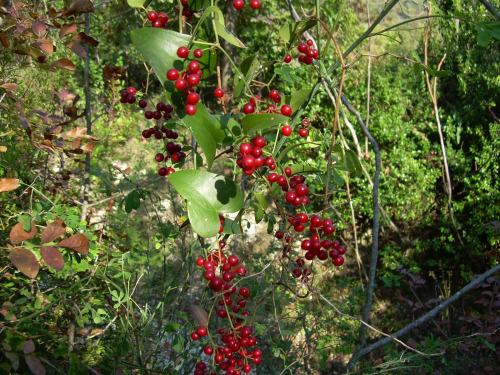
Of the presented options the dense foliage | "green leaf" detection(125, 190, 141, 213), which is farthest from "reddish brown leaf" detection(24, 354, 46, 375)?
"green leaf" detection(125, 190, 141, 213)

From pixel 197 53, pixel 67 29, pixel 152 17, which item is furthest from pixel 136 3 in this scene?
pixel 67 29

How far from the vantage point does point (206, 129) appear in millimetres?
549

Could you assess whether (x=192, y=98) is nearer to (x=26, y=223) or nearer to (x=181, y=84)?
(x=181, y=84)

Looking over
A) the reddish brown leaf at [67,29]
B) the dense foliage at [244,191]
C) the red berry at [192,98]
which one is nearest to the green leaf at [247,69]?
the dense foliage at [244,191]

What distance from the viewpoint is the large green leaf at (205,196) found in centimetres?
53

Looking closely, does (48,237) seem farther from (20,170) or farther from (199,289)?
(199,289)

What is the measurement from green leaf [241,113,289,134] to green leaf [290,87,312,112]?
143 millimetres

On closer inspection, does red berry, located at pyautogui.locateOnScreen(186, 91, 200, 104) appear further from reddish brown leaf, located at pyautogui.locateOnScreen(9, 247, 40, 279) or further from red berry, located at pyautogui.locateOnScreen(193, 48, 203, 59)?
reddish brown leaf, located at pyautogui.locateOnScreen(9, 247, 40, 279)

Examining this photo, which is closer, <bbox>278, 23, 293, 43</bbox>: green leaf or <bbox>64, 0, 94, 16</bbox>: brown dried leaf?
<bbox>278, 23, 293, 43</bbox>: green leaf

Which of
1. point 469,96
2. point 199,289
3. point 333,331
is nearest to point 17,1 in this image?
point 199,289

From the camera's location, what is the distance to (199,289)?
7.23ft

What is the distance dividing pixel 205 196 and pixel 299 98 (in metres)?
0.20

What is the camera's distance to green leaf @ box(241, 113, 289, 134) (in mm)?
506

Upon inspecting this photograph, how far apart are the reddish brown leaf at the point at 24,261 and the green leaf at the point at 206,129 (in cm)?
34
